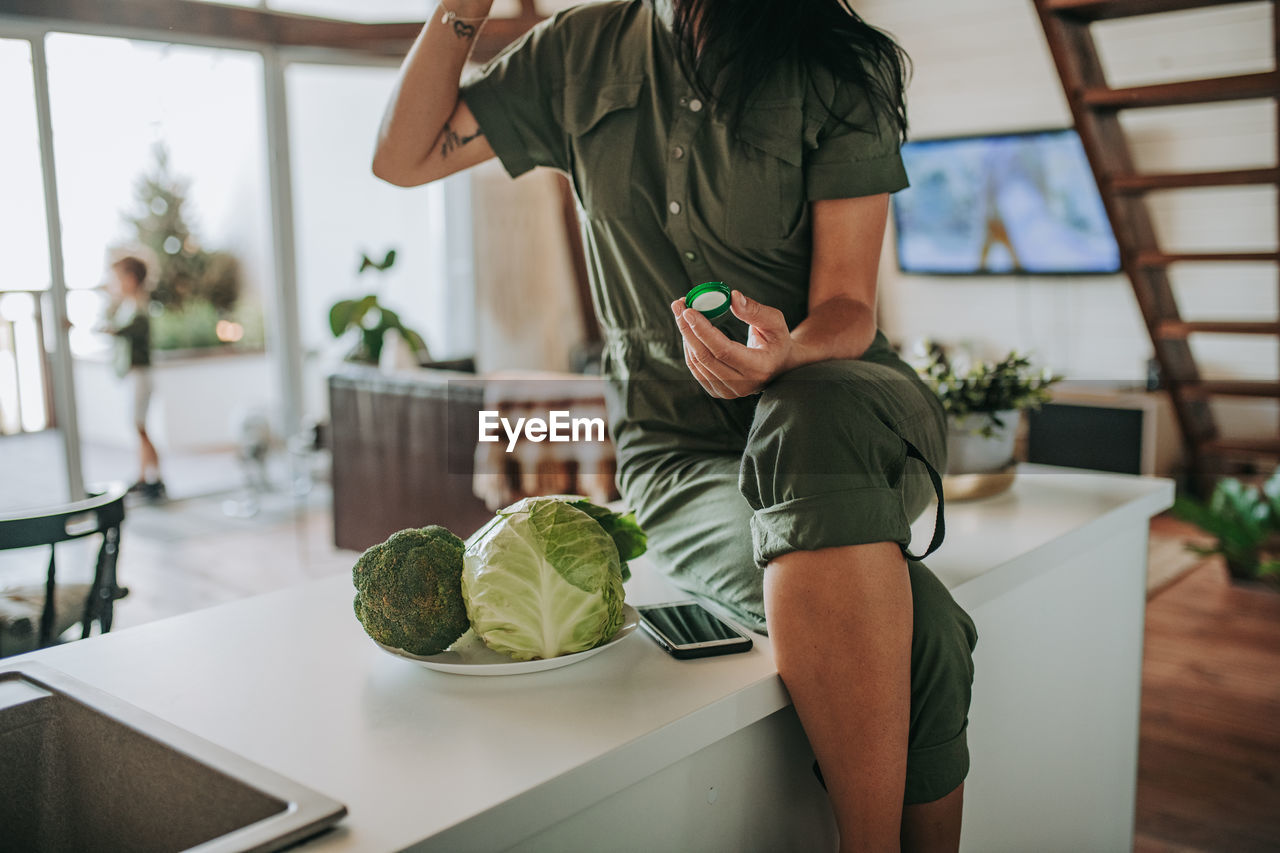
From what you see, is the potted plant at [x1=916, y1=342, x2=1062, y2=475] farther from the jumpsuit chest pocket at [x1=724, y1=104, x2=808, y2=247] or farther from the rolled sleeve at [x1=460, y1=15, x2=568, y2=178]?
the rolled sleeve at [x1=460, y1=15, x2=568, y2=178]

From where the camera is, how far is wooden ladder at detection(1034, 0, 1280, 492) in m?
2.32

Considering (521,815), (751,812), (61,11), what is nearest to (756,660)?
(751,812)

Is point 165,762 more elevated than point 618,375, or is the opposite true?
point 618,375

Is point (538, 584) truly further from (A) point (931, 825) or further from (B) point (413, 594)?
(A) point (931, 825)

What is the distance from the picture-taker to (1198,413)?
3434 mm

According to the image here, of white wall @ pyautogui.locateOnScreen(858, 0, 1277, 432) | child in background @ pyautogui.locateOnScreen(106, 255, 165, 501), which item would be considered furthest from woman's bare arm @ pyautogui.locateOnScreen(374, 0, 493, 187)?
child in background @ pyautogui.locateOnScreen(106, 255, 165, 501)

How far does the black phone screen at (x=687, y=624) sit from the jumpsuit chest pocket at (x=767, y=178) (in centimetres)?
37

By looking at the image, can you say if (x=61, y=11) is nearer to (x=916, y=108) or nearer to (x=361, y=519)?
(x=361, y=519)

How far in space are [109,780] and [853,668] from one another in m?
0.52

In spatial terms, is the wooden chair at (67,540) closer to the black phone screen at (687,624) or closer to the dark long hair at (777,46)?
the black phone screen at (687,624)

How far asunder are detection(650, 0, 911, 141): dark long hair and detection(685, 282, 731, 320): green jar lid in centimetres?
A: 28

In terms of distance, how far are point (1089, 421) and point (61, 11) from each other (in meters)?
4.00

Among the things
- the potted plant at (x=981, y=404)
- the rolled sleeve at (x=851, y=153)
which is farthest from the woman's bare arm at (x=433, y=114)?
the potted plant at (x=981, y=404)

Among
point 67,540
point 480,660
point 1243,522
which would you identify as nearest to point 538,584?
point 480,660
